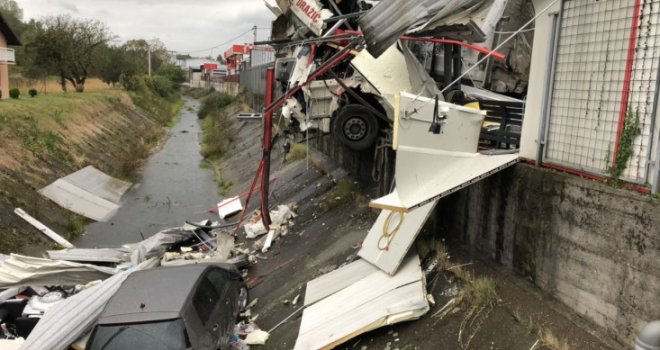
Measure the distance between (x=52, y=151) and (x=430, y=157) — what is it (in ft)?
56.4

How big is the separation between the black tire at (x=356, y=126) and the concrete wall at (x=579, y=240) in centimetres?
388

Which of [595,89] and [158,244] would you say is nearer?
[595,89]

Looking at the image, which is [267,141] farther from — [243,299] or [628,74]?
[628,74]

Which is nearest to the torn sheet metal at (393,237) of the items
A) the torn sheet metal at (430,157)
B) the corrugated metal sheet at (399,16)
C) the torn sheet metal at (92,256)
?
the torn sheet metal at (430,157)

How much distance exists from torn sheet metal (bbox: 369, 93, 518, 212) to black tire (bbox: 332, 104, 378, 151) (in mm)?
3781

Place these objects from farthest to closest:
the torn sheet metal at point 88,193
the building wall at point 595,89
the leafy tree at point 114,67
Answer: the leafy tree at point 114,67
the torn sheet metal at point 88,193
the building wall at point 595,89

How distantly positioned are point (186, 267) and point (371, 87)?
4465 mm

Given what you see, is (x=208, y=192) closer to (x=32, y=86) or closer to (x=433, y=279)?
(x=433, y=279)

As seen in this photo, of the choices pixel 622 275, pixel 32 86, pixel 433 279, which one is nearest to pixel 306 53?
pixel 433 279

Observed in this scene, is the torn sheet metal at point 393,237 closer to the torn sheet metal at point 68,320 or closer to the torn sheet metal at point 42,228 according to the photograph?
the torn sheet metal at point 68,320

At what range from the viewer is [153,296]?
7.01 metres

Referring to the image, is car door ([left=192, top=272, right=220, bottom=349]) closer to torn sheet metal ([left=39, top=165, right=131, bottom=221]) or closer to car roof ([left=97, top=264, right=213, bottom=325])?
car roof ([left=97, top=264, right=213, bottom=325])

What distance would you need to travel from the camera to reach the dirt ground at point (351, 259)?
5707mm

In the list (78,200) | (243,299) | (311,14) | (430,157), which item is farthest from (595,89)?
(78,200)
